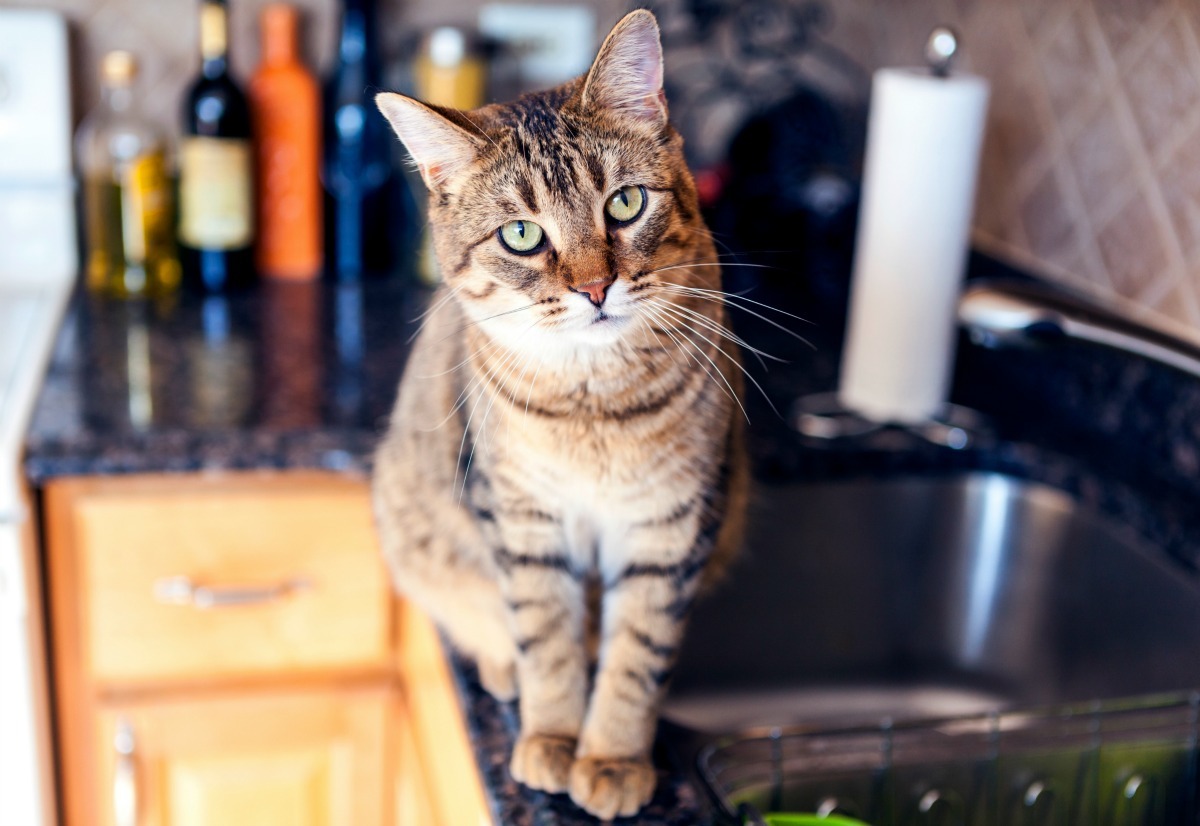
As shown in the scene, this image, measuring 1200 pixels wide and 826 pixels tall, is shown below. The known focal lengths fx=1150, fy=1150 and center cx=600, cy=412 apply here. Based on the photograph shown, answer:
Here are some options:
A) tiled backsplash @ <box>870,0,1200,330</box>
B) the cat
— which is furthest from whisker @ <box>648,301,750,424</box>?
tiled backsplash @ <box>870,0,1200,330</box>

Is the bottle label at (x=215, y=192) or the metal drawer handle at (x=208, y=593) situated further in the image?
the bottle label at (x=215, y=192)

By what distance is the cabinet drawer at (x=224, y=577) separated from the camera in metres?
1.23

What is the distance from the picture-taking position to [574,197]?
792 millimetres

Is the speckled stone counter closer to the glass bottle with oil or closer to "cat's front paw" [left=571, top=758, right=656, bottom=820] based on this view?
the glass bottle with oil

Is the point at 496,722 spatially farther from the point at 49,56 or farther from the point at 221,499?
the point at 49,56

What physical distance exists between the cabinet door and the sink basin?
1.39 feet

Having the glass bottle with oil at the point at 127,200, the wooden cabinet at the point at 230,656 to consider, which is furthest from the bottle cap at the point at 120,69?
the wooden cabinet at the point at 230,656

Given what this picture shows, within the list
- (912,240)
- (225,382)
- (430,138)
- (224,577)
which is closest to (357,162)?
(225,382)

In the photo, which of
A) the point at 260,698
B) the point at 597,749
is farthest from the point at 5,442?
the point at 597,749

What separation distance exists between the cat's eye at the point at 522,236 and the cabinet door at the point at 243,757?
72 cm

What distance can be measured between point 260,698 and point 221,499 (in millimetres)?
246

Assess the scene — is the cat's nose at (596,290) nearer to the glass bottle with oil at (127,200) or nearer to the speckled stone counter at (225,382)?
the speckled stone counter at (225,382)

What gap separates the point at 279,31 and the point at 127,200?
1.07 ft

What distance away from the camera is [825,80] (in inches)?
75.7
